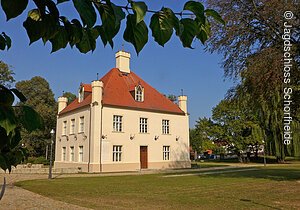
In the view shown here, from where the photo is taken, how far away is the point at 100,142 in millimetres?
31609

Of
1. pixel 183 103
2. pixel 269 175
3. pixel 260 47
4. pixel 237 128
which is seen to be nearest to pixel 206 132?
pixel 237 128

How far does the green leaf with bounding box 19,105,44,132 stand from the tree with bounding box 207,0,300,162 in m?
15.6

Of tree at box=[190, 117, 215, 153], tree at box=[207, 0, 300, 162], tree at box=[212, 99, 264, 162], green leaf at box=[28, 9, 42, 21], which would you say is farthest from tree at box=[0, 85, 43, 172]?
tree at box=[190, 117, 215, 153]

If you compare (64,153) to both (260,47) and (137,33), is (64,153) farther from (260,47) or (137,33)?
(137,33)

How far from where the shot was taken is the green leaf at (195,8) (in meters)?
1.40

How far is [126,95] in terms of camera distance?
116 ft

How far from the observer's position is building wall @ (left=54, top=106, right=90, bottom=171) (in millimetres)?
32625

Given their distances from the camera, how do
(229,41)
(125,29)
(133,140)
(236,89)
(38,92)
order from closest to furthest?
(125,29) → (229,41) → (236,89) → (133,140) → (38,92)

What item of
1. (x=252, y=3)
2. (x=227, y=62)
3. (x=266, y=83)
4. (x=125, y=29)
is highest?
(x=252, y=3)

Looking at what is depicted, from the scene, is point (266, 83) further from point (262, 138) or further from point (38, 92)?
point (38, 92)

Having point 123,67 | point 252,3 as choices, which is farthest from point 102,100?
point 252,3

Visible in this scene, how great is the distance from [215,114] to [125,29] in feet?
190

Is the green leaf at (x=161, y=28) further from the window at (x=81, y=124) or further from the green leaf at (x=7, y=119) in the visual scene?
the window at (x=81, y=124)

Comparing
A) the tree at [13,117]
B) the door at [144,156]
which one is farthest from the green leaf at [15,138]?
the door at [144,156]
